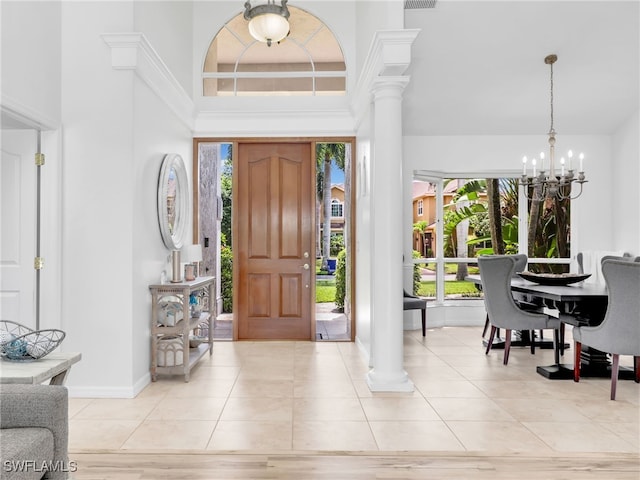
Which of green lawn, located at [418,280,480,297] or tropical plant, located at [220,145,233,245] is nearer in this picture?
green lawn, located at [418,280,480,297]

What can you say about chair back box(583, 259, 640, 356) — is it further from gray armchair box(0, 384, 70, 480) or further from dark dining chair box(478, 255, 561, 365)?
gray armchair box(0, 384, 70, 480)

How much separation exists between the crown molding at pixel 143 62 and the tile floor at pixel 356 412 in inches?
98.2

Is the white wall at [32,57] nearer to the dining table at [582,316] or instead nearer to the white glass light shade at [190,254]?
the white glass light shade at [190,254]

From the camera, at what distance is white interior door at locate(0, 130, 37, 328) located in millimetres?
3484

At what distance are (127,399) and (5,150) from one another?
80.2 inches

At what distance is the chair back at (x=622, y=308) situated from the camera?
340cm

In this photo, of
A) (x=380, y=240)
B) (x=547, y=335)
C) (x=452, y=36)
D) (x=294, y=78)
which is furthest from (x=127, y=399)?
(x=547, y=335)

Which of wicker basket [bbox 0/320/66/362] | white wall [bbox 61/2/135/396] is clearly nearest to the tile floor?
white wall [bbox 61/2/135/396]

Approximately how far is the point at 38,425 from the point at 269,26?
311 centimetres

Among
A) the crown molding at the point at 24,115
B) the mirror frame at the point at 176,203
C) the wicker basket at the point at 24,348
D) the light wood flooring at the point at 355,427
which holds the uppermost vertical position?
the crown molding at the point at 24,115

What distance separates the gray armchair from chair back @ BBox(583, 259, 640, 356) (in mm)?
3549

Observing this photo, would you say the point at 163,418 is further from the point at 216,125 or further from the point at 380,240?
the point at 216,125

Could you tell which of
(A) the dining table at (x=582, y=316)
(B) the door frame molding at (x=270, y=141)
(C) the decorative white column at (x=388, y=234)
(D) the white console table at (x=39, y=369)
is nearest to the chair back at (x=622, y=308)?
(A) the dining table at (x=582, y=316)

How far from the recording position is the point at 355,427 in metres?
2.96
